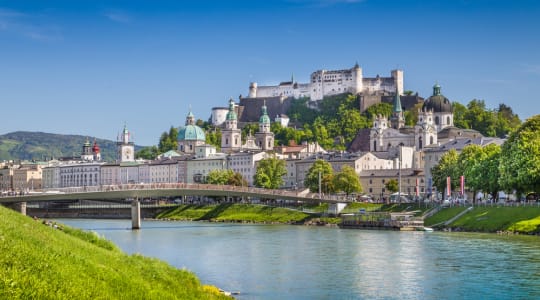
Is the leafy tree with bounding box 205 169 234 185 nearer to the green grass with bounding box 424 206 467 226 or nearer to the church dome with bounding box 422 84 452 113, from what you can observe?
the church dome with bounding box 422 84 452 113

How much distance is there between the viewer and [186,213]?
106312mm

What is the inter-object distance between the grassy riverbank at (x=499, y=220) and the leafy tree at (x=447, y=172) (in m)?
11.0

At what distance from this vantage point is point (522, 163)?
63.6m

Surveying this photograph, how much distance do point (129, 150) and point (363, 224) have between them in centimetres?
11113

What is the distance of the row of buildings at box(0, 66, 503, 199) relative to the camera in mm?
114688

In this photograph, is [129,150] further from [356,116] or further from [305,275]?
[305,275]

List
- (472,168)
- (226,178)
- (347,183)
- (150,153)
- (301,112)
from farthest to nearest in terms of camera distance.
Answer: (150,153) → (301,112) → (226,178) → (347,183) → (472,168)

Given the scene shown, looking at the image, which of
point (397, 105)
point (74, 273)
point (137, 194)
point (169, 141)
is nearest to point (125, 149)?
point (169, 141)

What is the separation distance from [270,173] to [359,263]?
81.6m

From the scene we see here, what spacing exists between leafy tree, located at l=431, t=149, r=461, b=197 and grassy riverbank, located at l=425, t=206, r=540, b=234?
11016 millimetres

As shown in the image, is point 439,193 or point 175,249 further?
point 439,193

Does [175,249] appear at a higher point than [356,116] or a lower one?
lower

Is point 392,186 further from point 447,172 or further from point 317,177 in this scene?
point 447,172

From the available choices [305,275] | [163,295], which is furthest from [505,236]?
[163,295]
